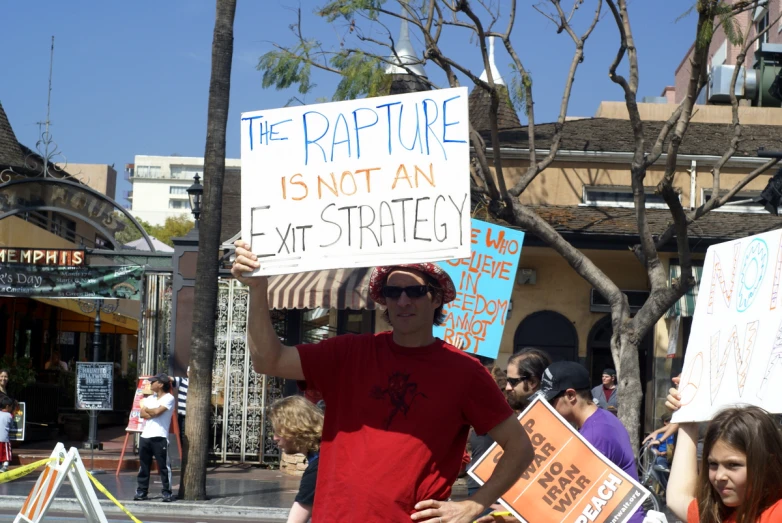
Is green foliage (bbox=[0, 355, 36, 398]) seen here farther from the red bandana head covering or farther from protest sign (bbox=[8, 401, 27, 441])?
the red bandana head covering

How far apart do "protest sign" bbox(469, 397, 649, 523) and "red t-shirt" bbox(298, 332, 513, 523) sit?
5.69 feet

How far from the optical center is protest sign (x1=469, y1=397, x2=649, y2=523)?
5176 mm

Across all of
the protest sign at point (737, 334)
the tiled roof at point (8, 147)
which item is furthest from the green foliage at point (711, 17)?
the tiled roof at point (8, 147)

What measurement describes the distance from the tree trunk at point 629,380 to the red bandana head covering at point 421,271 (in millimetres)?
11304

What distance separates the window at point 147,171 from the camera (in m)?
145

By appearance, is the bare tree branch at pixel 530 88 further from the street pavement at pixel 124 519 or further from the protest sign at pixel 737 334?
the protest sign at pixel 737 334

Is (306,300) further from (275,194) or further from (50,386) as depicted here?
(275,194)

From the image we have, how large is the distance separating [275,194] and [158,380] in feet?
35.9

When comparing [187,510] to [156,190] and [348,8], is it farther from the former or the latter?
[156,190]

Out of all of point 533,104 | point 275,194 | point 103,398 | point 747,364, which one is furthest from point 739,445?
point 103,398

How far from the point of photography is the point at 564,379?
17.3ft

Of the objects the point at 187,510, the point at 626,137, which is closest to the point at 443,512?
the point at 187,510

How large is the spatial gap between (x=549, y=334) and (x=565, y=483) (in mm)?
16115

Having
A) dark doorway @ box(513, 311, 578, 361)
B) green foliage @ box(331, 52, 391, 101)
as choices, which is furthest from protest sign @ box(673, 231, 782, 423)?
dark doorway @ box(513, 311, 578, 361)
